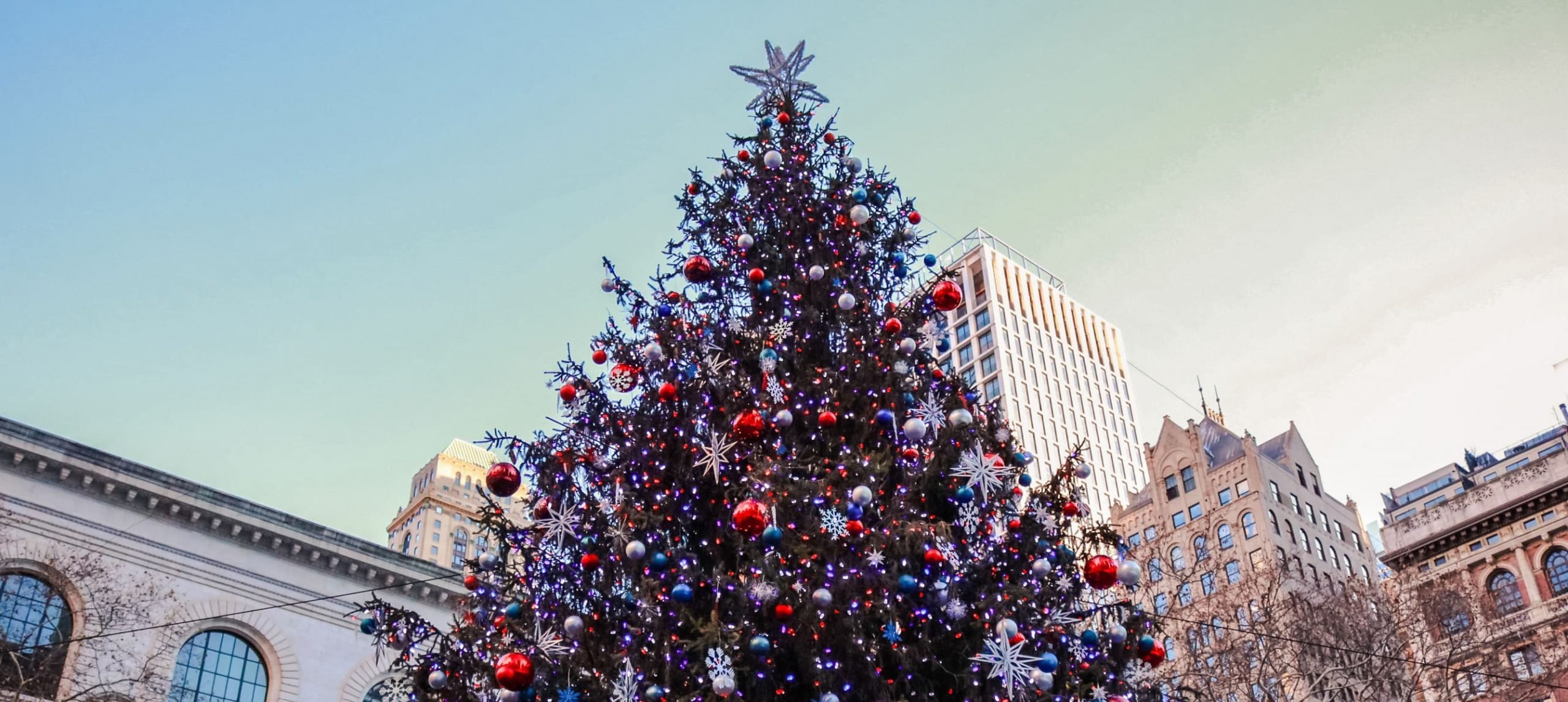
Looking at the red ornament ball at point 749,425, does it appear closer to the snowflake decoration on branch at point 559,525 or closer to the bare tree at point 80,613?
the snowflake decoration on branch at point 559,525

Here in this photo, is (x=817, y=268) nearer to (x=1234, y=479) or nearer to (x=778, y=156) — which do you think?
(x=778, y=156)

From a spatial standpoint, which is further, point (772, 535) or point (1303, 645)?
point (1303, 645)

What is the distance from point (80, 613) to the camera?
24422 mm

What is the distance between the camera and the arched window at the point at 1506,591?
46531mm

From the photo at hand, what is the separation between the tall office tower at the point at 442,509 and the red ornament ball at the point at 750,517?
101 meters

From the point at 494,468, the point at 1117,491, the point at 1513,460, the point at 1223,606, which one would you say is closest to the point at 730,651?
the point at 494,468

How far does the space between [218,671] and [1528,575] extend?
47986 millimetres

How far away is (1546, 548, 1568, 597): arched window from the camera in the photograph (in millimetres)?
46344

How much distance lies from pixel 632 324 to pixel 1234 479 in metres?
59.4

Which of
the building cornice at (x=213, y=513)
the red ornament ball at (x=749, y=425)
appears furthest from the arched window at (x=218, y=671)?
the red ornament ball at (x=749, y=425)

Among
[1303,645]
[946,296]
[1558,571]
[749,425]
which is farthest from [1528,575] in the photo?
[749,425]

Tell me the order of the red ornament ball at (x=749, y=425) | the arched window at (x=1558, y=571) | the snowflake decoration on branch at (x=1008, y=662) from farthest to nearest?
1. the arched window at (x=1558, y=571)
2. the red ornament ball at (x=749, y=425)
3. the snowflake decoration on branch at (x=1008, y=662)

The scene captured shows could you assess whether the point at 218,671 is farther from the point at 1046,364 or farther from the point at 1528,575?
the point at 1046,364

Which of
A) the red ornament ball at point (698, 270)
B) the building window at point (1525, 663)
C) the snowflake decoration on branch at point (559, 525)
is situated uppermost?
the building window at point (1525, 663)
